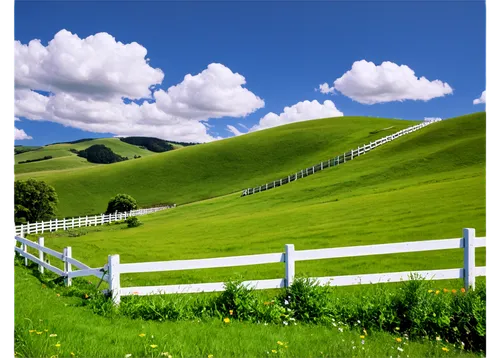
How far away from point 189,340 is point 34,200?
61.3m

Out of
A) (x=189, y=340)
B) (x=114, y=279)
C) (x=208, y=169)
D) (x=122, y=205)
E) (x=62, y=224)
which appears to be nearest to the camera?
(x=189, y=340)

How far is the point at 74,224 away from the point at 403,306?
46.2 metres

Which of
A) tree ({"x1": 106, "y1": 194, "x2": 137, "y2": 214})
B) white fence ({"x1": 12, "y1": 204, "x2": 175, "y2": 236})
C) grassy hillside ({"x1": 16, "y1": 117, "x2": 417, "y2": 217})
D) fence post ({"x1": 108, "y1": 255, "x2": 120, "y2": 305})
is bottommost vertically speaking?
white fence ({"x1": 12, "y1": 204, "x2": 175, "y2": 236})

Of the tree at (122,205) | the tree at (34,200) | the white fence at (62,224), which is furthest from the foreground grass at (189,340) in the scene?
the tree at (34,200)

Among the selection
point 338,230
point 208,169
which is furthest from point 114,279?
point 208,169

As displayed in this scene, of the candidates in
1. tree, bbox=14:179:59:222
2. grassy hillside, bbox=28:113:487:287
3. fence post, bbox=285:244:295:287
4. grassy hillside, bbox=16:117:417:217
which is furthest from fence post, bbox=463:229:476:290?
grassy hillside, bbox=16:117:417:217

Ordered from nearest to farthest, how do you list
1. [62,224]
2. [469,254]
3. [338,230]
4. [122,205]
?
[469,254] → [338,230] → [62,224] → [122,205]

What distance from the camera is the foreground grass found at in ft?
15.7

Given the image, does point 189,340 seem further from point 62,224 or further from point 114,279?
point 62,224

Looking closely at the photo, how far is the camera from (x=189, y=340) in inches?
209

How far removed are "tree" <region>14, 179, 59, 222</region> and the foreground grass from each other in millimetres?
57604

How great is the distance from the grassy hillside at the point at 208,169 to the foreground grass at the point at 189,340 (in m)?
69.6

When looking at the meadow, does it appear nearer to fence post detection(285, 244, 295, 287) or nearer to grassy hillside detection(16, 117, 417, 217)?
fence post detection(285, 244, 295, 287)
